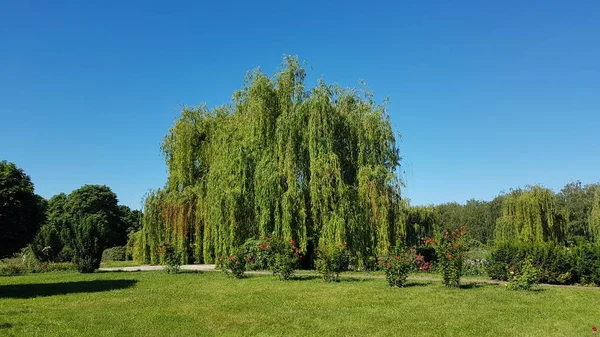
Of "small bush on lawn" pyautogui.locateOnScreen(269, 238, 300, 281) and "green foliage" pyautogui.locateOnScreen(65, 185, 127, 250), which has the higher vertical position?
"green foliage" pyautogui.locateOnScreen(65, 185, 127, 250)

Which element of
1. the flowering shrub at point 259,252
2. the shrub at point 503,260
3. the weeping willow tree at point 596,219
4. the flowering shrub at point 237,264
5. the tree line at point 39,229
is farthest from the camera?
the weeping willow tree at point 596,219

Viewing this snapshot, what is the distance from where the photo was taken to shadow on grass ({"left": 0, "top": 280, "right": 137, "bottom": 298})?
13.7 meters

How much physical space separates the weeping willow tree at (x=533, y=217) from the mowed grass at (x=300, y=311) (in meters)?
12.7

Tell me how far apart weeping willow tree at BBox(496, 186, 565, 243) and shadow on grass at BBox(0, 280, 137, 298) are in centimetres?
1951

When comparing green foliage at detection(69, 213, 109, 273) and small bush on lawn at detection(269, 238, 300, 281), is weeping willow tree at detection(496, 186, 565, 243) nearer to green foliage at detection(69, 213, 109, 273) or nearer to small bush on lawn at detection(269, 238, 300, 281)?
small bush on lawn at detection(269, 238, 300, 281)

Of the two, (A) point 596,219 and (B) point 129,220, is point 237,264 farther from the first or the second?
(B) point 129,220

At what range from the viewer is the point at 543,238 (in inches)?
969

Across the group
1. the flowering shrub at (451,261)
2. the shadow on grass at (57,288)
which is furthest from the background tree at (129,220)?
the flowering shrub at (451,261)

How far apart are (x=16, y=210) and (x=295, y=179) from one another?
10.8m

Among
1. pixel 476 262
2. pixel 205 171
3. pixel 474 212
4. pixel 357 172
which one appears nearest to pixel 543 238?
pixel 476 262

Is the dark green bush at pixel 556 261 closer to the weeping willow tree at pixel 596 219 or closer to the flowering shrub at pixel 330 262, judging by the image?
the flowering shrub at pixel 330 262

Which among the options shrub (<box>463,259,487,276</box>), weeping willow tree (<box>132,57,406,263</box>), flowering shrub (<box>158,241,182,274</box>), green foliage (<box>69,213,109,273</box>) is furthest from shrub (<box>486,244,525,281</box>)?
green foliage (<box>69,213,109,273</box>)

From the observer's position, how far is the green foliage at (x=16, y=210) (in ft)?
43.9

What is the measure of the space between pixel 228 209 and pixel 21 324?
12.0 metres
